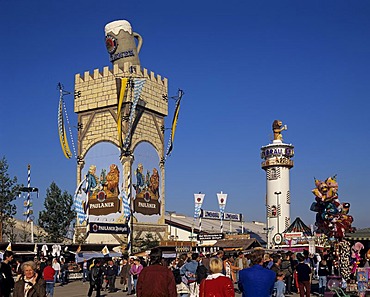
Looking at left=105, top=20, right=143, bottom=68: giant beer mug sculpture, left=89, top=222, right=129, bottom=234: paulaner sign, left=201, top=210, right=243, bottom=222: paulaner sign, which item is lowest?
left=89, top=222, right=129, bottom=234: paulaner sign

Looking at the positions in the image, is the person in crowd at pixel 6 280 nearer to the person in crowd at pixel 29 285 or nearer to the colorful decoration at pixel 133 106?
the person in crowd at pixel 29 285

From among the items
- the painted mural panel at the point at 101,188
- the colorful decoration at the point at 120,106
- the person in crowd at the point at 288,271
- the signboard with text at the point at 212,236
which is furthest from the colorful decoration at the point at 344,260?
the painted mural panel at the point at 101,188

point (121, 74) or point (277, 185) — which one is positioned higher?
point (121, 74)

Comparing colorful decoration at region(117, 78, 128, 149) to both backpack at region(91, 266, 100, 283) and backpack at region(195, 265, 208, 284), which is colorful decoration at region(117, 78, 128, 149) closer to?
backpack at region(91, 266, 100, 283)

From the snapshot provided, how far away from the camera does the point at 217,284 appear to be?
7.46 m

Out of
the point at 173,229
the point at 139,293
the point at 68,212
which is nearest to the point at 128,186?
the point at 68,212

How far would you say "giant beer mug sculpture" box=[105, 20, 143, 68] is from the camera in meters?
56.0

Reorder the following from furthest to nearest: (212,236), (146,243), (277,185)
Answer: (277,185) < (212,236) < (146,243)

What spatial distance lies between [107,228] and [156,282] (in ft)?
107

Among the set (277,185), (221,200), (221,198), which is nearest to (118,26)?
(221,198)

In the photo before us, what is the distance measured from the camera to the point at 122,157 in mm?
53625

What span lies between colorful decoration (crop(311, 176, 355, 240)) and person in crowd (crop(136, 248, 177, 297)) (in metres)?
12.8

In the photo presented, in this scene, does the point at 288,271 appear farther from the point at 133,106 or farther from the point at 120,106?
the point at 120,106

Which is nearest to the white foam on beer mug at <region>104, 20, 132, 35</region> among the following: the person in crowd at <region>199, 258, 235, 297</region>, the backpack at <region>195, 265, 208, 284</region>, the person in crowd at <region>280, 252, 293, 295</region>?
the person in crowd at <region>280, 252, 293, 295</region>
